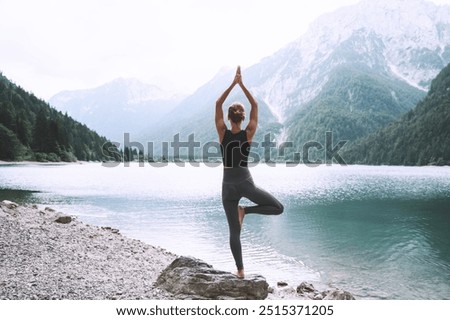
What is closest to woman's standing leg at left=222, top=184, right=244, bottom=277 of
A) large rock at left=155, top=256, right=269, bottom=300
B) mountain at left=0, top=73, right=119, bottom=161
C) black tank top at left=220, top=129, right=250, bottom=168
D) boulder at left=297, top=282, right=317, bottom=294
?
black tank top at left=220, top=129, right=250, bottom=168

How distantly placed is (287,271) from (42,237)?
9.48 meters

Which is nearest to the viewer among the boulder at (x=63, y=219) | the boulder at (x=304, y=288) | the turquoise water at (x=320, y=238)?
the boulder at (x=304, y=288)

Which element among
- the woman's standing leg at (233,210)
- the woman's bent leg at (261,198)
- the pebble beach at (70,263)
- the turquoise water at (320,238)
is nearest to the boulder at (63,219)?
the pebble beach at (70,263)

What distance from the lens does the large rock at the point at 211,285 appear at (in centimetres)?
826

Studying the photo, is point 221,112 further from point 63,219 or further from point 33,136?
point 33,136

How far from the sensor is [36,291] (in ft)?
27.1

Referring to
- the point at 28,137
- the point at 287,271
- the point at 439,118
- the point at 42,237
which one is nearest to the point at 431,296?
the point at 287,271

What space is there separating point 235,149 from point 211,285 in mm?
2979

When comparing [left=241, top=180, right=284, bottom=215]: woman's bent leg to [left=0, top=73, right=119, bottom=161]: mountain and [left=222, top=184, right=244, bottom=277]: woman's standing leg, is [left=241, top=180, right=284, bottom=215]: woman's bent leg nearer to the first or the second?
[left=222, top=184, right=244, bottom=277]: woman's standing leg

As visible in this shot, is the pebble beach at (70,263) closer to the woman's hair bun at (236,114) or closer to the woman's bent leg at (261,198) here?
the woman's bent leg at (261,198)

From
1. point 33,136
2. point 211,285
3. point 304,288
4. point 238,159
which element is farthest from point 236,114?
point 33,136

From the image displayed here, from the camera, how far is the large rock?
8.26m

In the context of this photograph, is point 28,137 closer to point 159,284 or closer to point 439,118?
point 159,284
